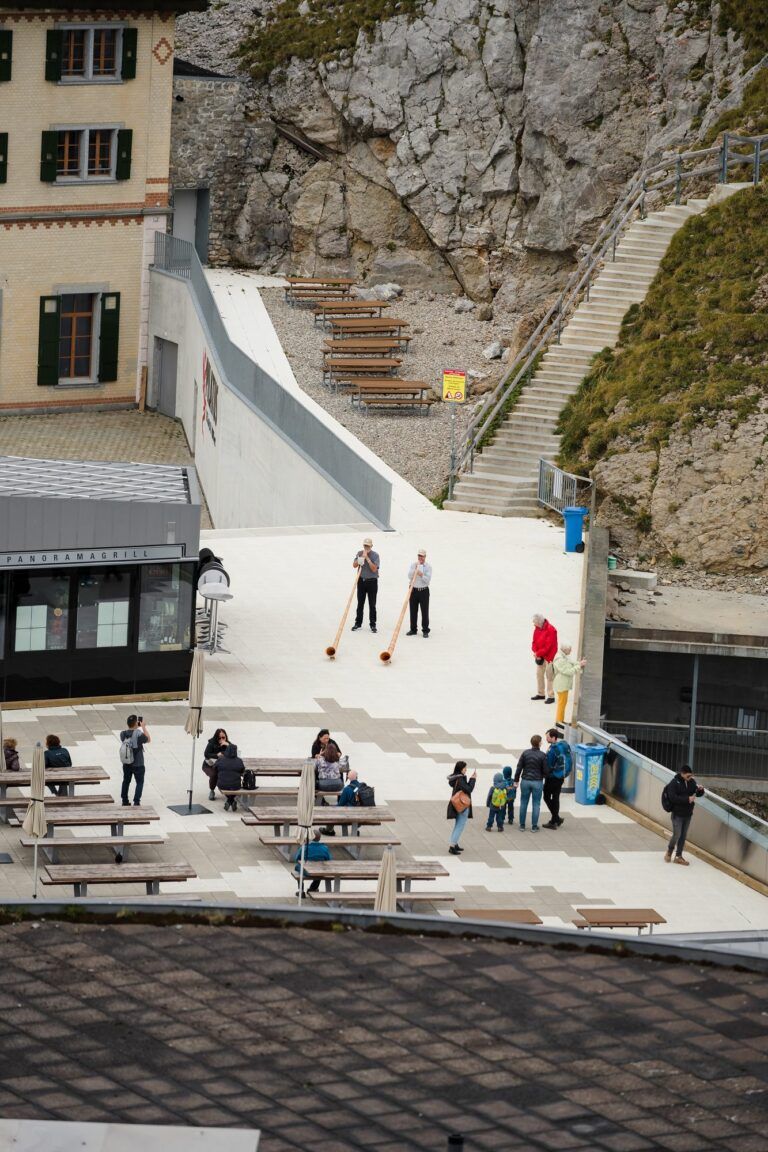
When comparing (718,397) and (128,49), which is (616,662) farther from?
(128,49)

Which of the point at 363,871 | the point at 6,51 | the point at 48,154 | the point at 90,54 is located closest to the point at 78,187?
the point at 48,154

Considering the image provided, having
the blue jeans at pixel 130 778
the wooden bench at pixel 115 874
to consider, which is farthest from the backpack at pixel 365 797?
the wooden bench at pixel 115 874

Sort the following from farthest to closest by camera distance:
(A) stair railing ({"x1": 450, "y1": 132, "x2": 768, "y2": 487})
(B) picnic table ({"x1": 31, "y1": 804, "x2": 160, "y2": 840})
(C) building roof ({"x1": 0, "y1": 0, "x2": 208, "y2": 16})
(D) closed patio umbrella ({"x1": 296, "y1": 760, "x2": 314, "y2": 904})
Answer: (C) building roof ({"x1": 0, "y1": 0, "x2": 208, "y2": 16}), (A) stair railing ({"x1": 450, "y1": 132, "x2": 768, "y2": 487}), (B) picnic table ({"x1": 31, "y1": 804, "x2": 160, "y2": 840}), (D) closed patio umbrella ({"x1": 296, "y1": 760, "x2": 314, "y2": 904})

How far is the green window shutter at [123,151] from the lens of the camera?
52875 millimetres

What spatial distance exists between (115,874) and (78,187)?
31531 millimetres

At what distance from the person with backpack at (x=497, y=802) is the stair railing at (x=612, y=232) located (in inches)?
678

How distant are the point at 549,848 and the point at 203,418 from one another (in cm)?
2550

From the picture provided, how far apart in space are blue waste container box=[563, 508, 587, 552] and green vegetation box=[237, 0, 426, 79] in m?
20.4

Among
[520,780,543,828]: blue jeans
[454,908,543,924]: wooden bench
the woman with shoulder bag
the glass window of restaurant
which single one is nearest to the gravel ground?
the glass window of restaurant

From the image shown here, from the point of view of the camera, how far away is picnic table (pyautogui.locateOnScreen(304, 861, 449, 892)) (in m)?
24.4

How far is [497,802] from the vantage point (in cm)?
2742

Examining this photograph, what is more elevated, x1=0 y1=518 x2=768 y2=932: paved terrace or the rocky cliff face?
the rocky cliff face

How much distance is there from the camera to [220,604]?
35594mm

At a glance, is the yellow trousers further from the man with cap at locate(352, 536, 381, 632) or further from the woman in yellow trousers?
the man with cap at locate(352, 536, 381, 632)
